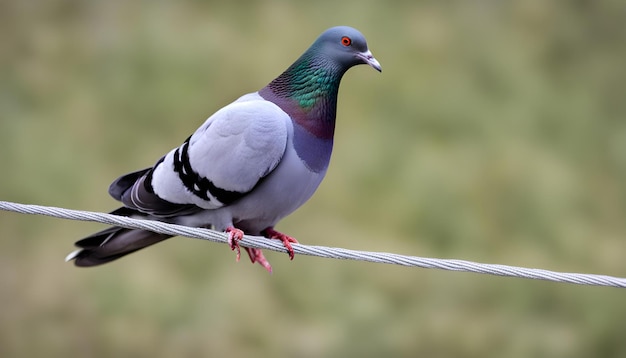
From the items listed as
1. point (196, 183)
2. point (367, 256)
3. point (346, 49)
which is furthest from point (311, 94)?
point (367, 256)

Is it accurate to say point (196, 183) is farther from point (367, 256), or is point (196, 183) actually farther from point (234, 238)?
point (367, 256)

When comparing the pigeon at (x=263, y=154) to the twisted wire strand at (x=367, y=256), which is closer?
the twisted wire strand at (x=367, y=256)

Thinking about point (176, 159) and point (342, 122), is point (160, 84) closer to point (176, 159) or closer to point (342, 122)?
point (342, 122)

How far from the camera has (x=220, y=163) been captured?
11.2 feet

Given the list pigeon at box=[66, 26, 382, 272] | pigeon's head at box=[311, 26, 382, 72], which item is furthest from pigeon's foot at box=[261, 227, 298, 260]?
pigeon's head at box=[311, 26, 382, 72]

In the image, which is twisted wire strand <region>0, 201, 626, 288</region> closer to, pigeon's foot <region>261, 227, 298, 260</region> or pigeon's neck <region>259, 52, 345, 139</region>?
pigeon's foot <region>261, 227, 298, 260</region>

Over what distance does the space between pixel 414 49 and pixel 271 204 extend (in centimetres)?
493

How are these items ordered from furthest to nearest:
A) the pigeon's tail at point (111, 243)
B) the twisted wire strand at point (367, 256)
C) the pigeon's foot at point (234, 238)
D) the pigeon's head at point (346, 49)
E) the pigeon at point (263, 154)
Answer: the pigeon's tail at point (111, 243) → the pigeon's head at point (346, 49) → the pigeon at point (263, 154) → the pigeon's foot at point (234, 238) → the twisted wire strand at point (367, 256)

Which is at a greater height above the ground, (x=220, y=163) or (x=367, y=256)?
(x=220, y=163)

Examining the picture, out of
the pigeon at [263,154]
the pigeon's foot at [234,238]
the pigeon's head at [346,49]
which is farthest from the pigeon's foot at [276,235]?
the pigeon's head at [346,49]

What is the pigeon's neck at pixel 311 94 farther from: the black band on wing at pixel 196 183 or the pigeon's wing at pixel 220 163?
the black band on wing at pixel 196 183

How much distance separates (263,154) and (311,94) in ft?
1.11

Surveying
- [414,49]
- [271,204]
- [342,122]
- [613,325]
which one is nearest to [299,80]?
[271,204]

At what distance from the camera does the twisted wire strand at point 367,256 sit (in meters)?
2.59
